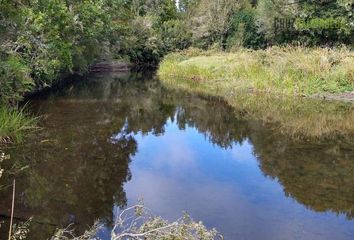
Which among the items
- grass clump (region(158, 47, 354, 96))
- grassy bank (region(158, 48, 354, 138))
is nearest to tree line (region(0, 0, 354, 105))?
grassy bank (region(158, 48, 354, 138))

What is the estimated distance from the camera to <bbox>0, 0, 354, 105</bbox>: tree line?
12.7 meters

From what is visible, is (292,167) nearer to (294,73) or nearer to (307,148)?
(307,148)

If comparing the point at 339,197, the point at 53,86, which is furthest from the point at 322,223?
the point at 53,86

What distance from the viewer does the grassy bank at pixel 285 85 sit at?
51.9ft

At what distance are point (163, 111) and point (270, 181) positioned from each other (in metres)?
9.96

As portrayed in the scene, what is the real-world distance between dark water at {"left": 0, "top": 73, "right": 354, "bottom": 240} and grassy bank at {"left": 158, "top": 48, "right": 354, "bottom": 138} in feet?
4.67

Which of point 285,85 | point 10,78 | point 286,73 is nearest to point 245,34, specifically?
point 286,73

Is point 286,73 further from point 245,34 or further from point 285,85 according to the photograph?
point 245,34

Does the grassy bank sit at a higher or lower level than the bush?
lower

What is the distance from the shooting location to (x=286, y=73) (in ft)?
76.1

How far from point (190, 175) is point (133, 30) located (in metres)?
38.1

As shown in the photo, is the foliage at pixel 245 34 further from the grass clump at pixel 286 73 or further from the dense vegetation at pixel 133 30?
the grass clump at pixel 286 73

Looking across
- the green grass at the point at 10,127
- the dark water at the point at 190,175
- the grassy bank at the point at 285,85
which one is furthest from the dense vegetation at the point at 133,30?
the grassy bank at the point at 285,85

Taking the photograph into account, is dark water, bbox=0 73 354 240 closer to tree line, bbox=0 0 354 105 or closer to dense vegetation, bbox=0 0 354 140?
tree line, bbox=0 0 354 105
